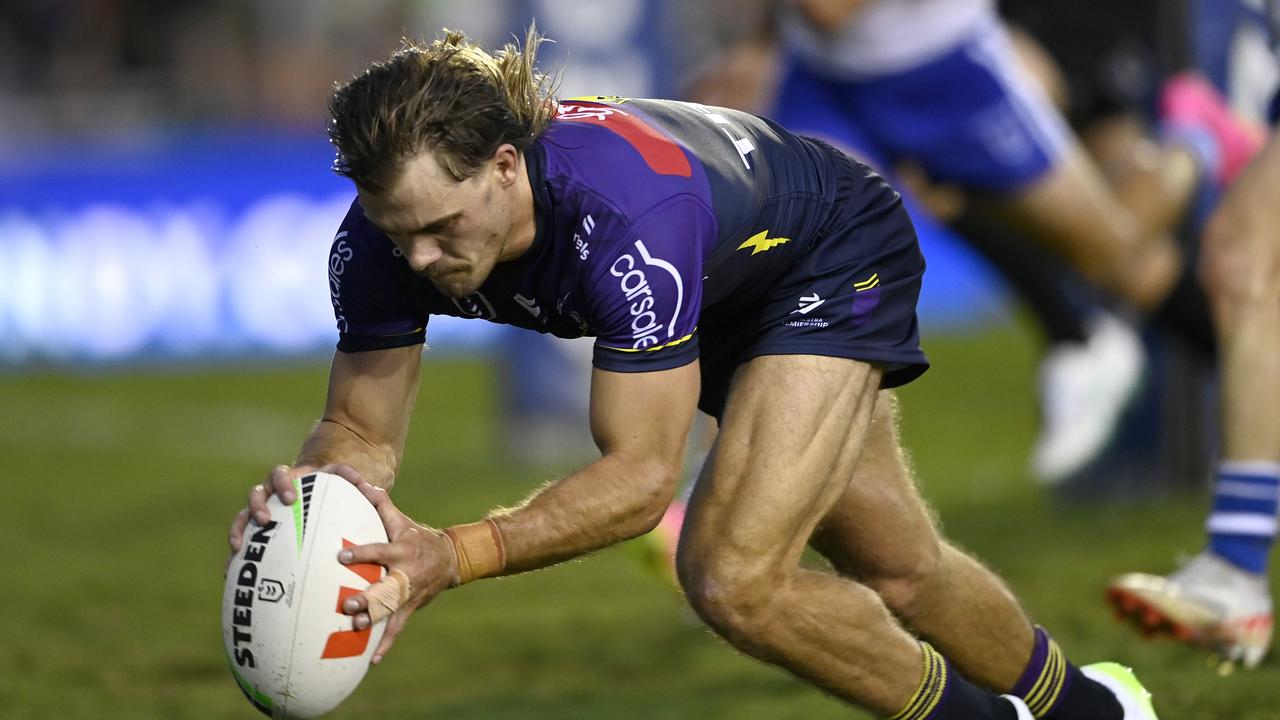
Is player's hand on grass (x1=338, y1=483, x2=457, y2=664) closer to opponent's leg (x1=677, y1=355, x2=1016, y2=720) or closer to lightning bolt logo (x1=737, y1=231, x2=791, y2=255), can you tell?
opponent's leg (x1=677, y1=355, x2=1016, y2=720)

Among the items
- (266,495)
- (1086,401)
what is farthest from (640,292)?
(1086,401)

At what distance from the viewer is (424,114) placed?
3768mm

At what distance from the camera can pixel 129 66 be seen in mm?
18547

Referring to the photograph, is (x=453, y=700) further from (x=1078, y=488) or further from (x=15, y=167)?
(x=15, y=167)

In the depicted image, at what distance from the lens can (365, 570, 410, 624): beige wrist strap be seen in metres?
3.66

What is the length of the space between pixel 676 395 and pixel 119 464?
8931mm

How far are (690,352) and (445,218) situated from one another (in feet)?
1.99

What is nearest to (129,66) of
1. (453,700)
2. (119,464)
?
(119,464)

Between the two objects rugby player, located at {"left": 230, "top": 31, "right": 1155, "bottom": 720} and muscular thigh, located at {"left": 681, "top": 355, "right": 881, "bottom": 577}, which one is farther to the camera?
muscular thigh, located at {"left": 681, "top": 355, "right": 881, "bottom": 577}

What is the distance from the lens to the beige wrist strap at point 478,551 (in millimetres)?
3748

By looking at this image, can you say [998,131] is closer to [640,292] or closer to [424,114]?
[640,292]

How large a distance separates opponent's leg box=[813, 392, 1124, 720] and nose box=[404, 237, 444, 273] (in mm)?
1306

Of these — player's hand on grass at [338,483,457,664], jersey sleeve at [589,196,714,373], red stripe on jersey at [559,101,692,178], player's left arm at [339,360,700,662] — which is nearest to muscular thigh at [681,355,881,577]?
player's left arm at [339,360,700,662]

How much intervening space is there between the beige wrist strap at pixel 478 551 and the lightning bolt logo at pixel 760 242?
91 cm
